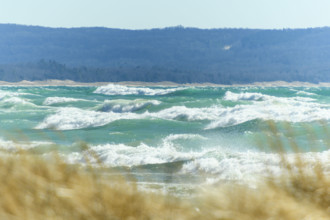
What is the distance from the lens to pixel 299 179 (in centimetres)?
253

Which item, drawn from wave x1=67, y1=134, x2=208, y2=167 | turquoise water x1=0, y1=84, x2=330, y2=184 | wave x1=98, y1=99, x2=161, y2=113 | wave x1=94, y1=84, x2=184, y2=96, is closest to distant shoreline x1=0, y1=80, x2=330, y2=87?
wave x1=94, y1=84, x2=184, y2=96

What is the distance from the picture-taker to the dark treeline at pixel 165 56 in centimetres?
14625

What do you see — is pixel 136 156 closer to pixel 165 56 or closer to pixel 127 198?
pixel 127 198

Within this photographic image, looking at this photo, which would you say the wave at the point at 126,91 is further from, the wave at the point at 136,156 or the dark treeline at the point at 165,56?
the wave at the point at 136,156

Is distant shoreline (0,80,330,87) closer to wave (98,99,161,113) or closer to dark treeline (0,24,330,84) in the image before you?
dark treeline (0,24,330,84)

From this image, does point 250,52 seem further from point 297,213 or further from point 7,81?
point 297,213

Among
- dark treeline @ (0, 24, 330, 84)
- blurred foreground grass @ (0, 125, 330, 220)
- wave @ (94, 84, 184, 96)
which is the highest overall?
dark treeline @ (0, 24, 330, 84)

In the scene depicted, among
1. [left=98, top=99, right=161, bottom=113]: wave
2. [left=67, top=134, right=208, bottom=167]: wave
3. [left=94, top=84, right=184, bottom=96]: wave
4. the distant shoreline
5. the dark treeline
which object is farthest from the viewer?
the dark treeline

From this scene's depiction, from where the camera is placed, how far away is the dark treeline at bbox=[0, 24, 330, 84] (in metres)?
146

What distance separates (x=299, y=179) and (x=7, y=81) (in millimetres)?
137009

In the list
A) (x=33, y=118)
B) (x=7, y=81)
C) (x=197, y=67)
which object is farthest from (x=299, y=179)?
(x=197, y=67)

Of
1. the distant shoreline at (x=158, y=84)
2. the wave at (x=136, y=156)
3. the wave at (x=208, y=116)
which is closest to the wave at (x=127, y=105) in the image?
the wave at (x=208, y=116)

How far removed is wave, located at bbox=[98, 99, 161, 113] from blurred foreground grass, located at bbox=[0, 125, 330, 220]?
135 feet

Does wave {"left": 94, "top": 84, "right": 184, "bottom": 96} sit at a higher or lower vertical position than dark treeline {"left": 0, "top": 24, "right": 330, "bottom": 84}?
lower
